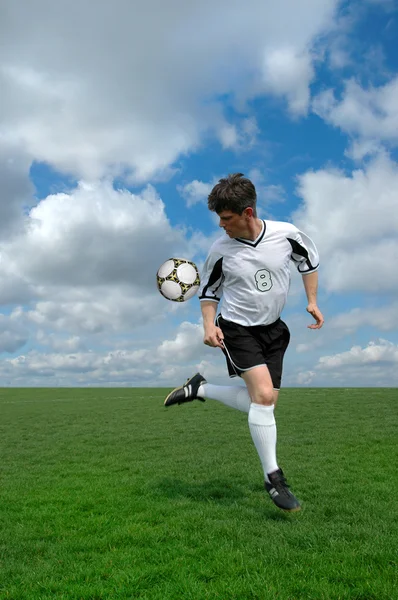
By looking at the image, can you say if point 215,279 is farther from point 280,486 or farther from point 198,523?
point 198,523

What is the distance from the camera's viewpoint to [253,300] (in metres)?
5.94

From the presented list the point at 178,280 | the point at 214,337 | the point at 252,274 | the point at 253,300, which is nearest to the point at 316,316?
the point at 253,300

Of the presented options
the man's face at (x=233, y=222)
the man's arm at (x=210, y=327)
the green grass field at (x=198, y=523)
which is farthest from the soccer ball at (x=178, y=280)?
the green grass field at (x=198, y=523)

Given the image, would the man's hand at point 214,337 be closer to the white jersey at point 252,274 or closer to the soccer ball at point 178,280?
the white jersey at point 252,274

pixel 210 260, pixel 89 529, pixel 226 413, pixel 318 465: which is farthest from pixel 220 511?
pixel 226 413

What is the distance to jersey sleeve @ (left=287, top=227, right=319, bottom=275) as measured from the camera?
6.31 m

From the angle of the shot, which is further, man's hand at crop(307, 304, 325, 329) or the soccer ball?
the soccer ball

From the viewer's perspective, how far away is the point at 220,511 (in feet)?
19.4

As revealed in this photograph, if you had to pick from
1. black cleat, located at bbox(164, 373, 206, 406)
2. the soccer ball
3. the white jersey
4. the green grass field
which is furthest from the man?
the soccer ball

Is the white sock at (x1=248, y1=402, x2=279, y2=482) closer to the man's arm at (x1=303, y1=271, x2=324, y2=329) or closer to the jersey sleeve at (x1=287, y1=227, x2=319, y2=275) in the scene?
the man's arm at (x1=303, y1=271, x2=324, y2=329)

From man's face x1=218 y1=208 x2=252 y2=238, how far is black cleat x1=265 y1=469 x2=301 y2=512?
2576 millimetres

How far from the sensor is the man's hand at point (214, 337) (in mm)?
5863

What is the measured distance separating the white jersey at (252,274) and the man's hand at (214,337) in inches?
9.8

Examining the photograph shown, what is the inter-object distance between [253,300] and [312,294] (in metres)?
0.95
